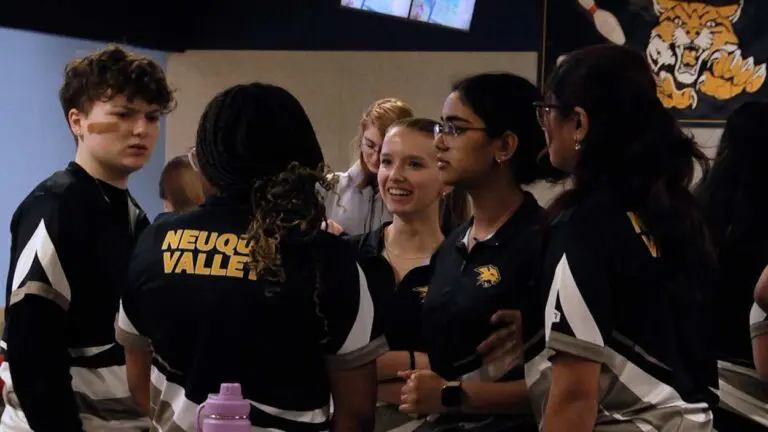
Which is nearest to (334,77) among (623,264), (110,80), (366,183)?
(366,183)

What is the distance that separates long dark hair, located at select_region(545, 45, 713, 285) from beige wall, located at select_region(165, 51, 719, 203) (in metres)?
4.32

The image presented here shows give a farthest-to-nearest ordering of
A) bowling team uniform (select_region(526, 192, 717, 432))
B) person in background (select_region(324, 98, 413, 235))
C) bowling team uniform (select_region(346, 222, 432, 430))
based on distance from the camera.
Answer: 1. person in background (select_region(324, 98, 413, 235))
2. bowling team uniform (select_region(346, 222, 432, 430))
3. bowling team uniform (select_region(526, 192, 717, 432))

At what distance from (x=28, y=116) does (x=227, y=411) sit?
16.6 ft

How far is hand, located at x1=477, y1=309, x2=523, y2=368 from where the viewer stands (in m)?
2.14

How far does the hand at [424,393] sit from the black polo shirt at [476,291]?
5 cm

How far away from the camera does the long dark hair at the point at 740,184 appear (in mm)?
2699

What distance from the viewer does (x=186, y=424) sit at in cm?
192

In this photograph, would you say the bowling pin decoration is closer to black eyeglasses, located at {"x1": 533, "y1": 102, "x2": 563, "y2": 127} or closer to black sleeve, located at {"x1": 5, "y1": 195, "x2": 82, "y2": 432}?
black eyeglasses, located at {"x1": 533, "y1": 102, "x2": 563, "y2": 127}

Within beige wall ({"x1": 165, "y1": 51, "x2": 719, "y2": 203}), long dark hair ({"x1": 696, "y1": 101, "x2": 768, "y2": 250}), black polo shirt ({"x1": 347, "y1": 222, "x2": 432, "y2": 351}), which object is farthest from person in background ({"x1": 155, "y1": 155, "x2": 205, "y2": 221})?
beige wall ({"x1": 165, "y1": 51, "x2": 719, "y2": 203})

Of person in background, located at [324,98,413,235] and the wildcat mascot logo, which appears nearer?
person in background, located at [324,98,413,235]

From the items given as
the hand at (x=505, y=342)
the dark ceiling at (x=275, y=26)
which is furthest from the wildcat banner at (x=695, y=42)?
the hand at (x=505, y=342)

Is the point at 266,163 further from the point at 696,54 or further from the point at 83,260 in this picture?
the point at 696,54

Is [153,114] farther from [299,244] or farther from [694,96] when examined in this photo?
[694,96]

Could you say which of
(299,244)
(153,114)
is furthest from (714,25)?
(299,244)
